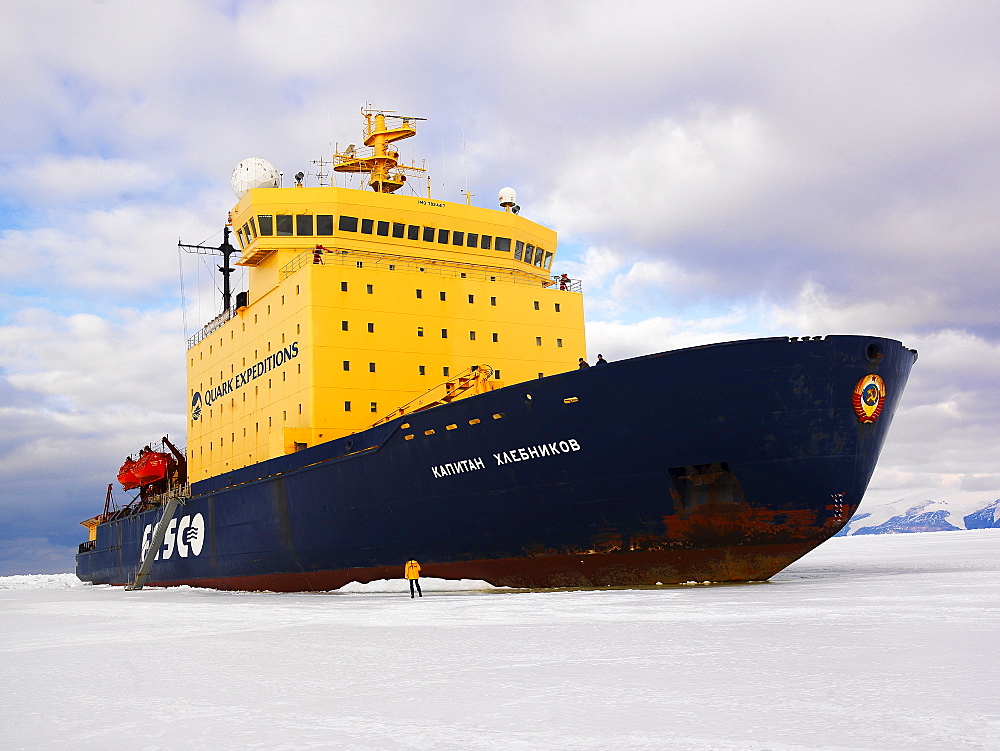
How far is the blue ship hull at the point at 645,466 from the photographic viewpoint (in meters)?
12.9

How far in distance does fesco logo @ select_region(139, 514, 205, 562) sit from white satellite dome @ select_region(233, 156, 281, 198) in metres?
9.17

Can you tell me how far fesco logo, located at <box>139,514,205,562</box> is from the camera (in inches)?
939

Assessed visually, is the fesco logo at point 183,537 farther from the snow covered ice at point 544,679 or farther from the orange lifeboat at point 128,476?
the snow covered ice at point 544,679

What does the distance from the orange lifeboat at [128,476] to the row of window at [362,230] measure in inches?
466

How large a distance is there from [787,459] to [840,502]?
1314mm

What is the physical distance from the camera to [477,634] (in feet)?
28.2

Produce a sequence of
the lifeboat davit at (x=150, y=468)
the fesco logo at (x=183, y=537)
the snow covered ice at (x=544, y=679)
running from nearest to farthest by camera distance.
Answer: the snow covered ice at (x=544, y=679) < the fesco logo at (x=183, y=537) < the lifeboat davit at (x=150, y=468)

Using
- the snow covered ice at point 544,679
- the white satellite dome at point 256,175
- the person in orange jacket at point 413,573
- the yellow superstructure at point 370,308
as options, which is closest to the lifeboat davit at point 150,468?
the yellow superstructure at point 370,308

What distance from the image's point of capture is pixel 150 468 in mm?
29547

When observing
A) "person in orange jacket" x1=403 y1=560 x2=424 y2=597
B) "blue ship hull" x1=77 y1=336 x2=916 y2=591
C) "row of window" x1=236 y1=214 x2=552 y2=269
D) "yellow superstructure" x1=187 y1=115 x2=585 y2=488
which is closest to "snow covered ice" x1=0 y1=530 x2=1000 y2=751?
"blue ship hull" x1=77 y1=336 x2=916 y2=591

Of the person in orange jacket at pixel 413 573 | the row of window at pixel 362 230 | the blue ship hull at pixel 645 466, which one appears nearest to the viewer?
the blue ship hull at pixel 645 466

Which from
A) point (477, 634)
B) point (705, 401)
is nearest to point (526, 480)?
point (705, 401)

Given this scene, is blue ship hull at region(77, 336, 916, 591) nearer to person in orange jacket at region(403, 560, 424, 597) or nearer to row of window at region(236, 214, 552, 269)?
person in orange jacket at region(403, 560, 424, 597)

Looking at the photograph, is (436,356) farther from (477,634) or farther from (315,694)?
(315,694)
